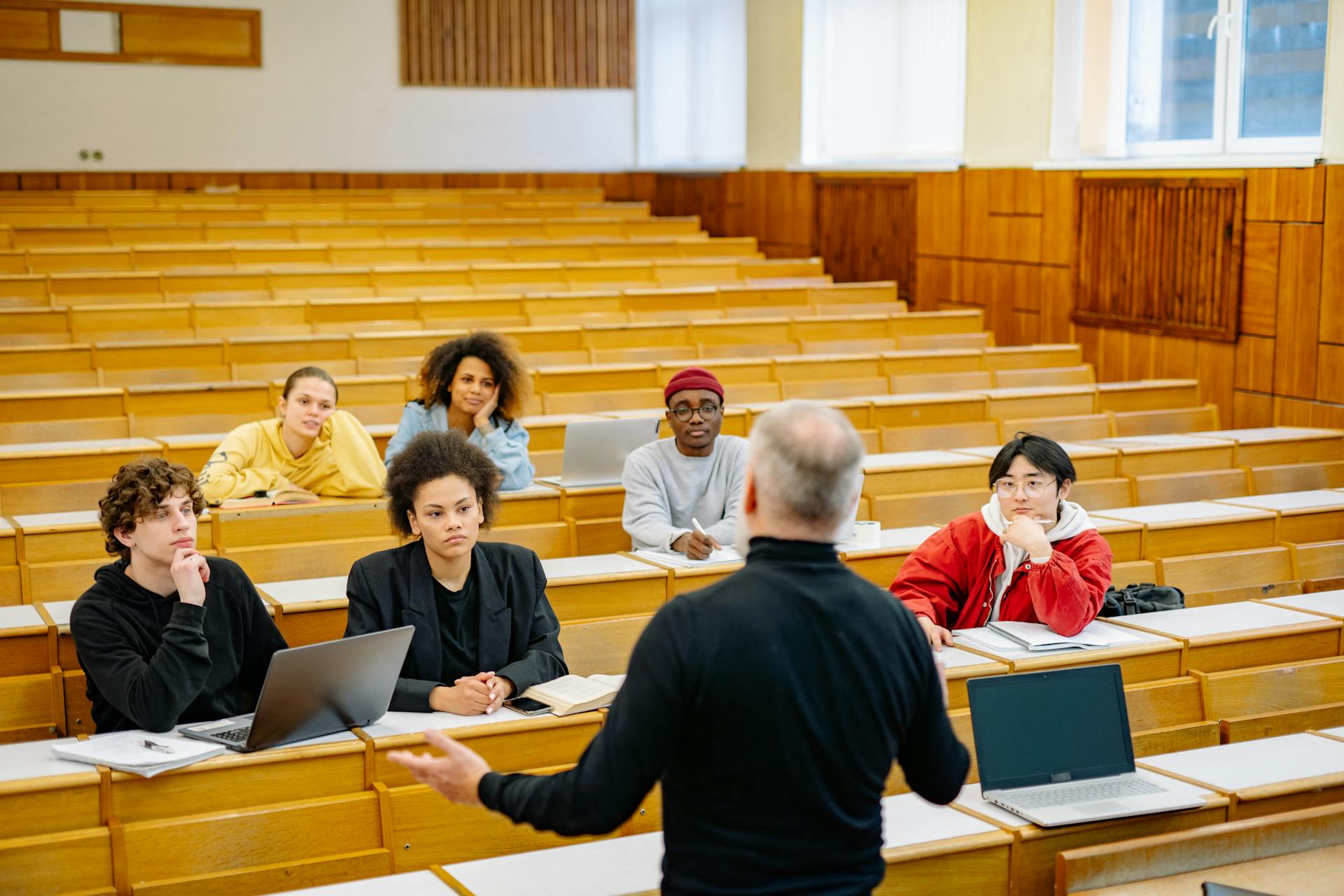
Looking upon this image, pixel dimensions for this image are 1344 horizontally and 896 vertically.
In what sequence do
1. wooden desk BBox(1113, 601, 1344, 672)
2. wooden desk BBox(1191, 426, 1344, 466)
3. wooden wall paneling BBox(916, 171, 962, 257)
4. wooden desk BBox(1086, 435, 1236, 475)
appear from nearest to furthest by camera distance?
1. wooden desk BBox(1113, 601, 1344, 672)
2. wooden desk BBox(1086, 435, 1236, 475)
3. wooden desk BBox(1191, 426, 1344, 466)
4. wooden wall paneling BBox(916, 171, 962, 257)

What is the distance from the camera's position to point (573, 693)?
220 cm

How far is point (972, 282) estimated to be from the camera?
22.1 feet

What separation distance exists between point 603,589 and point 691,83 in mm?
7115

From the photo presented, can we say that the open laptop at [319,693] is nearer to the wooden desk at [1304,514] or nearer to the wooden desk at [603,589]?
the wooden desk at [603,589]

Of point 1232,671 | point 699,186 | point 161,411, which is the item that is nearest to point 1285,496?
point 1232,671

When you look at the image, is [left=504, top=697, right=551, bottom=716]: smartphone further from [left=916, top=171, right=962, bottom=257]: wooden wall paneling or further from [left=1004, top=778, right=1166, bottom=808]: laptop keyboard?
[left=916, top=171, right=962, bottom=257]: wooden wall paneling

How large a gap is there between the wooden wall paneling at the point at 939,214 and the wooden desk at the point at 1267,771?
485cm

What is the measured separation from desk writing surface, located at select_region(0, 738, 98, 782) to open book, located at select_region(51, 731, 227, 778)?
0.01 m

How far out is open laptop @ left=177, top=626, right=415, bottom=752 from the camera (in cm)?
191

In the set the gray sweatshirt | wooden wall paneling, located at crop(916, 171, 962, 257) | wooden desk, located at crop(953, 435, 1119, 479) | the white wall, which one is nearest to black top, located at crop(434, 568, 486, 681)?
the gray sweatshirt

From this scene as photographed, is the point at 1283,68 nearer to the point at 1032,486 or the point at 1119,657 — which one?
the point at 1032,486

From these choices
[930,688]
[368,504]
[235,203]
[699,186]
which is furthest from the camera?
[699,186]

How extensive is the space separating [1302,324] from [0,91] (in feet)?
24.6

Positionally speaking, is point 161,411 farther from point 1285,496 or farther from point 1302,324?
point 1302,324
